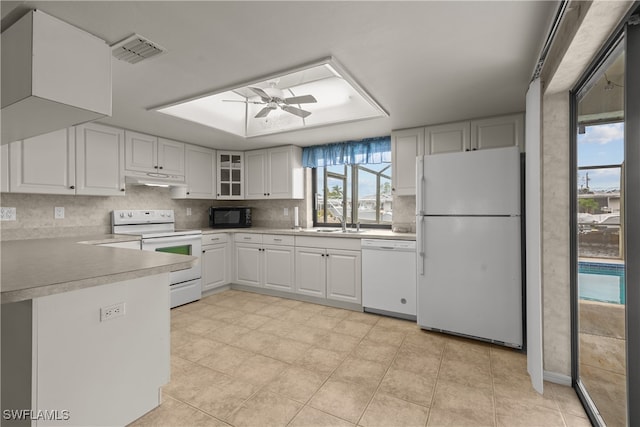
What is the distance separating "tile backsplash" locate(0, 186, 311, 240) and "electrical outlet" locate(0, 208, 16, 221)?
0.03m

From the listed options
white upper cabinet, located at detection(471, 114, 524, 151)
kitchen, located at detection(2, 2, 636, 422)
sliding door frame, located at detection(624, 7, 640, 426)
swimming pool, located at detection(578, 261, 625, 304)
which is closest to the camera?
sliding door frame, located at detection(624, 7, 640, 426)

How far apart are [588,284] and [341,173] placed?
10.1 ft

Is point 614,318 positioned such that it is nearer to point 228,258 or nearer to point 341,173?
point 341,173

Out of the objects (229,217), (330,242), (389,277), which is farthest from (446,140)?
(229,217)

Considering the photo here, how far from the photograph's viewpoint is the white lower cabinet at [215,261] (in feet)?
13.0

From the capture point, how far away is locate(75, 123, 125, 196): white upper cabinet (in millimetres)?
3033

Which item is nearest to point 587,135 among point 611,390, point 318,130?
point 611,390

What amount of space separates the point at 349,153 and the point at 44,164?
3.29 meters

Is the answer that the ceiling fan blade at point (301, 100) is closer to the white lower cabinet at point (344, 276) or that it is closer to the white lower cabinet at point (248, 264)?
the white lower cabinet at point (344, 276)

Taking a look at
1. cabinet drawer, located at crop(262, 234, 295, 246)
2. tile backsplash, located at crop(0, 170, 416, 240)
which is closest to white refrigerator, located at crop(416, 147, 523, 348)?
tile backsplash, located at crop(0, 170, 416, 240)

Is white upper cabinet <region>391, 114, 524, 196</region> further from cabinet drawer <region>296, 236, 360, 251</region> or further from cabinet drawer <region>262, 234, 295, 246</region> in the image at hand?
cabinet drawer <region>262, 234, 295, 246</region>

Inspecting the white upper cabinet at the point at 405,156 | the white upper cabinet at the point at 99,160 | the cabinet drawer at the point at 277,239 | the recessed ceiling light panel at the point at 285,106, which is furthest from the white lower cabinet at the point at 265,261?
the white upper cabinet at the point at 99,160

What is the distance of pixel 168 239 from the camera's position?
3.46 meters

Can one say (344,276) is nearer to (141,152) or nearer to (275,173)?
(275,173)
